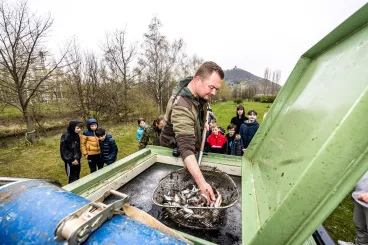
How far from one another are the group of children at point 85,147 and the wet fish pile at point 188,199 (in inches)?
150

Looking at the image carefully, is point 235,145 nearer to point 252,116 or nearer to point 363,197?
point 252,116

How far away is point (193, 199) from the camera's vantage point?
1.79 m

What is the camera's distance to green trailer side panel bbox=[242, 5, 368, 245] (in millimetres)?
669

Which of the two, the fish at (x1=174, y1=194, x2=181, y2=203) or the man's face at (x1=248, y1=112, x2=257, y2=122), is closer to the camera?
the fish at (x1=174, y1=194, x2=181, y2=203)

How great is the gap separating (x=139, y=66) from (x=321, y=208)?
25.2 meters

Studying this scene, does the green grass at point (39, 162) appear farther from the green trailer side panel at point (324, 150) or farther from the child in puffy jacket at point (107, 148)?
the green trailer side panel at point (324, 150)

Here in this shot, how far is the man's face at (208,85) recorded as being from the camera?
6.77ft

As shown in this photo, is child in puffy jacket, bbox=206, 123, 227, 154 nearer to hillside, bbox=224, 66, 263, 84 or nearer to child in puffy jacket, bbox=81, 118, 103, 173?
child in puffy jacket, bbox=81, 118, 103, 173

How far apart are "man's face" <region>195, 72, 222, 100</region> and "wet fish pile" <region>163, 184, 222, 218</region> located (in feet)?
3.59

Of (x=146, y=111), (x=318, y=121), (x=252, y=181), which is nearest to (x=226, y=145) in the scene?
(x=252, y=181)

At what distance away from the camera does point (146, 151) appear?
274 centimetres

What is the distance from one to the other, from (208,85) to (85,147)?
4669 millimetres

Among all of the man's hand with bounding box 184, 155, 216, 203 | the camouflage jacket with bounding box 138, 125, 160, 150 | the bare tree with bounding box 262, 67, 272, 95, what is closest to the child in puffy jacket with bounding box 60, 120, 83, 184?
the camouflage jacket with bounding box 138, 125, 160, 150

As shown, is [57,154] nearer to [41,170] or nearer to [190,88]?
[41,170]
